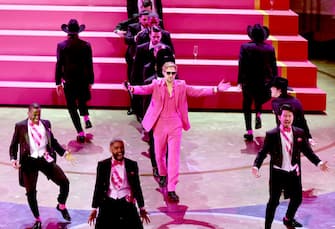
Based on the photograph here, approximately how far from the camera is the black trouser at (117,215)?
624 cm

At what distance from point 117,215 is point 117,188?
0.25m

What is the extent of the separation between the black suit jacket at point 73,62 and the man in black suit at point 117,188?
172 inches

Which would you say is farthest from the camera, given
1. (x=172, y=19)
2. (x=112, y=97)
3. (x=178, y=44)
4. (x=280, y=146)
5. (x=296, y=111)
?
(x=172, y=19)

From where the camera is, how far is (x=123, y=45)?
13453mm

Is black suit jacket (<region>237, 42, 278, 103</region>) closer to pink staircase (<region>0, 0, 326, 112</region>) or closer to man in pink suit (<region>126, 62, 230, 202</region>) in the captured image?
pink staircase (<region>0, 0, 326, 112</region>)

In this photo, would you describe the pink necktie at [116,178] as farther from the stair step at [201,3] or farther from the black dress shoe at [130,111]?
the stair step at [201,3]

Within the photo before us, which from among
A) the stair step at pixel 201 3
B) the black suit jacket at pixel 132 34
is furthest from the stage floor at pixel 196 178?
the stair step at pixel 201 3

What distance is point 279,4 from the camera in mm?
14281

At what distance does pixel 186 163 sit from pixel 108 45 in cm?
421

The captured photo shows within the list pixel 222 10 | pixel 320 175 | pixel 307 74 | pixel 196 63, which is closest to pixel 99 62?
pixel 196 63

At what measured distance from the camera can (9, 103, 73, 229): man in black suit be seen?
7.43 metres

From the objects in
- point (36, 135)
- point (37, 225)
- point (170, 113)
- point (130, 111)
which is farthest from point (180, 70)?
point (37, 225)

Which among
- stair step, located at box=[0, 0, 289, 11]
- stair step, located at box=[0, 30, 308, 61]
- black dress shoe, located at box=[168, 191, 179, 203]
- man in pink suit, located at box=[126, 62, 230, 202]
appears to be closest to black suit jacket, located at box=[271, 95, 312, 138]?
man in pink suit, located at box=[126, 62, 230, 202]

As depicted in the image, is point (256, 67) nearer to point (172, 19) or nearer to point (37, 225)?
point (172, 19)
